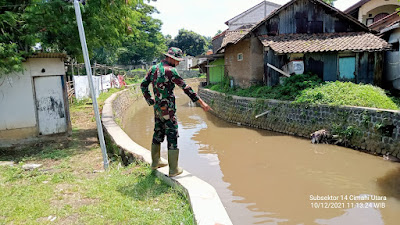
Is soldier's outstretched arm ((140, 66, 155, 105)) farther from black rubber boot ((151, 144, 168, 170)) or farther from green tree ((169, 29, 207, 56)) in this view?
green tree ((169, 29, 207, 56))

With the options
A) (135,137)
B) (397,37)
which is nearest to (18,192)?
(135,137)

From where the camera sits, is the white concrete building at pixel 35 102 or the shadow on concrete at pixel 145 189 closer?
the shadow on concrete at pixel 145 189

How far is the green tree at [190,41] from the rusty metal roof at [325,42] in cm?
3904

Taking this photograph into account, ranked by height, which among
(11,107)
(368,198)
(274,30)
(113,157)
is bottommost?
(368,198)

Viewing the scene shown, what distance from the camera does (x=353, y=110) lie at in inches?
348

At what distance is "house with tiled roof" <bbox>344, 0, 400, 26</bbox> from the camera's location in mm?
15617

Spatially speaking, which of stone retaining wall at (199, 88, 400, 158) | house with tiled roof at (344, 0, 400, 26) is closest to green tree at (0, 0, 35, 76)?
stone retaining wall at (199, 88, 400, 158)

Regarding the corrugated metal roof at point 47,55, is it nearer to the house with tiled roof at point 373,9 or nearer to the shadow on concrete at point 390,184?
the shadow on concrete at point 390,184

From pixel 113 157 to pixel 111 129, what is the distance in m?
1.53

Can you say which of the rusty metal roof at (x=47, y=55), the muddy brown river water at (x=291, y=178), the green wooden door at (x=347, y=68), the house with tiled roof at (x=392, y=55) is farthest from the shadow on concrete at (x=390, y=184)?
the rusty metal roof at (x=47, y=55)

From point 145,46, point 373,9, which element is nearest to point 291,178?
point 373,9

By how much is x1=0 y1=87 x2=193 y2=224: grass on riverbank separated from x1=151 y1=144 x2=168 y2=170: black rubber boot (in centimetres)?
16

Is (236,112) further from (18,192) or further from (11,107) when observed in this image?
(18,192)

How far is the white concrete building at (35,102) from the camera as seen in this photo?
7129 mm
